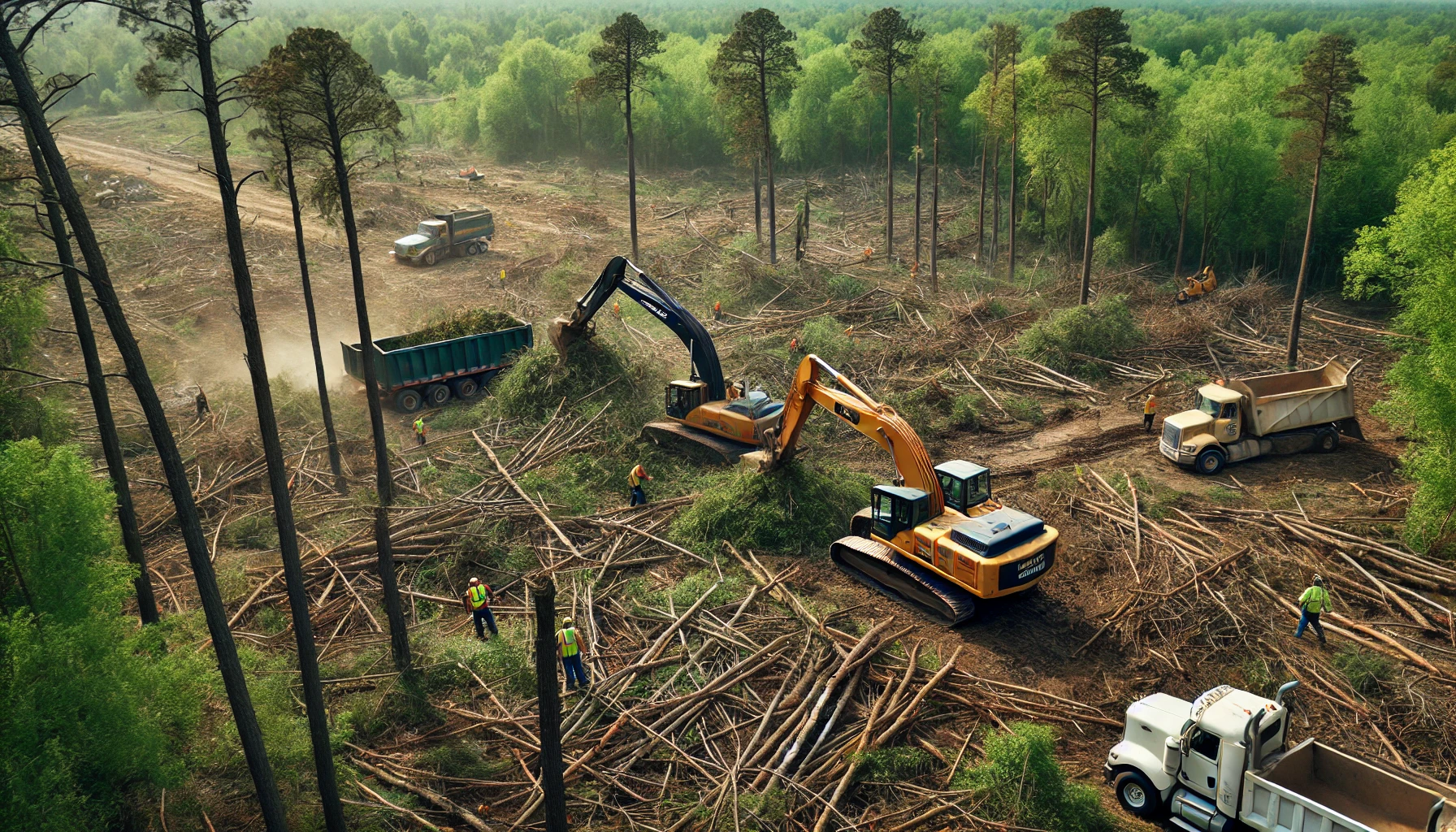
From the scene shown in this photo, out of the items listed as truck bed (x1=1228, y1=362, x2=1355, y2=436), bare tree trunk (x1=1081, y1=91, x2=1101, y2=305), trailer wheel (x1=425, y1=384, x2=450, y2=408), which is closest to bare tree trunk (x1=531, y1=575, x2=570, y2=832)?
trailer wheel (x1=425, y1=384, x2=450, y2=408)

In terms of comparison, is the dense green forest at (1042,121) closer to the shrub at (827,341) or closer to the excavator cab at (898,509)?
the shrub at (827,341)

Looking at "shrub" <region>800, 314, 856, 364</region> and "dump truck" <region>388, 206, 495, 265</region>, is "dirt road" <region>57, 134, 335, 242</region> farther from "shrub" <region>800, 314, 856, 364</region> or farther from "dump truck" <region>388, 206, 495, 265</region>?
"shrub" <region>800, 314, 856, 364</region>

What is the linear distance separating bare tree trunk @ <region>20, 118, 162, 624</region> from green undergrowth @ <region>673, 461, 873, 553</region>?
968 cm

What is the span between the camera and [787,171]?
61.1 metres

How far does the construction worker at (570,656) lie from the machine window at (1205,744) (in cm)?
880

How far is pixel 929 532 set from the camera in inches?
666

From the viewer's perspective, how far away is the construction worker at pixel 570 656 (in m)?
14.9

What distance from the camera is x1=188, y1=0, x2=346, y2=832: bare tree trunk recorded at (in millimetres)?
9977

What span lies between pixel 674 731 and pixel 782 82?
30.1 m

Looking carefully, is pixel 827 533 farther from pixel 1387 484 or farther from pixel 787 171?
pixel 787 171

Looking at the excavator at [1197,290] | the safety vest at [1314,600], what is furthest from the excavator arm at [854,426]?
the excavator at [1197,290]

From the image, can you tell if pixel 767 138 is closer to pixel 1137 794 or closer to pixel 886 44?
pixel 886 44

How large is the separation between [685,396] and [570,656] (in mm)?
10098

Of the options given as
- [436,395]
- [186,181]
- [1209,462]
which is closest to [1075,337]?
[1209,462]
